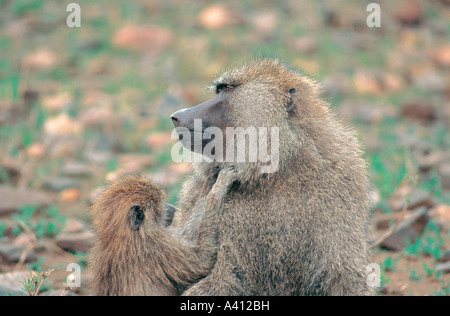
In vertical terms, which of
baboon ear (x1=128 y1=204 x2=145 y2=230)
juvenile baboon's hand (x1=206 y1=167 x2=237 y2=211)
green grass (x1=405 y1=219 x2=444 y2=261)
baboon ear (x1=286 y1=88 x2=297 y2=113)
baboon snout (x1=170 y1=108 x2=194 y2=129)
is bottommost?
green grass (x1=405 y1=219 x2=444 y2=261)

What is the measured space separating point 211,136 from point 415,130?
4381 millimetres

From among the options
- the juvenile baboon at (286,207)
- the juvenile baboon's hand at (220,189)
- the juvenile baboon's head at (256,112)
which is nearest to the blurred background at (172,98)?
the juvenile baboon's head at (256,112)

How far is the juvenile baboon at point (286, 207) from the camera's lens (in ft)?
9.21

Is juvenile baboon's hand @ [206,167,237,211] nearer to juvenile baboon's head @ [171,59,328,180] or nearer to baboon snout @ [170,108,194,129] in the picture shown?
juvenile baboon's head @ [171,59,328,180]

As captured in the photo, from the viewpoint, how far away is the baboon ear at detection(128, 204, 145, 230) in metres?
2.72

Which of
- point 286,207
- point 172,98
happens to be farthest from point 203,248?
point 172,98

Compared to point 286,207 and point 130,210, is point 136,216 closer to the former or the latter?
point 130,210

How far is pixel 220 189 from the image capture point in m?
2.86

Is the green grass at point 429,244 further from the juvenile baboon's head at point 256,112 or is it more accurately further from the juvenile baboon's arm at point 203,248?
the juvenile baboon's arm at point 203,248

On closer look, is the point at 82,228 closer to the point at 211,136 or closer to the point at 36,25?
the point at 211,136

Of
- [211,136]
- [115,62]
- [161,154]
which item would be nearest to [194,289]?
[211,136]

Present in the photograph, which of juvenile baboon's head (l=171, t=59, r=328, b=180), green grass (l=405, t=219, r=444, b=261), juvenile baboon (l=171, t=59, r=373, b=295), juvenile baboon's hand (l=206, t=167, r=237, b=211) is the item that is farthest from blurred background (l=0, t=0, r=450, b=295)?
juvenile baboon's hand (l=206, t=167, r=237, b=211)
